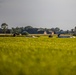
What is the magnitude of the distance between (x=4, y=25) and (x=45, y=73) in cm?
16357

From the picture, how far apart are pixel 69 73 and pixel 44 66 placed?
31.6 inches

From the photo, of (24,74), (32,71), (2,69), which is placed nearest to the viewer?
(24,74)

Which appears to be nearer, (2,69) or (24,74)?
(24,74)

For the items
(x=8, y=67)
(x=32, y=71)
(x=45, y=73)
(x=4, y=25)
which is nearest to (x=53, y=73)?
(x=45, y=73)

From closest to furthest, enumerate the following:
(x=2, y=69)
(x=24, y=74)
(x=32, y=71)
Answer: (x=24, y=74) < (x=32, y=71) < (x=2, y=69)

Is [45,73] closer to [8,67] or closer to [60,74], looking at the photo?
[60,74]

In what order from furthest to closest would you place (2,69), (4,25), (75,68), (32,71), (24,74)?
(4,25)
(75,68)
(2,69)
(32,71)
(24,74)

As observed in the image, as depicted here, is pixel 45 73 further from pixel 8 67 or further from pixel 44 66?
pixel 8 67

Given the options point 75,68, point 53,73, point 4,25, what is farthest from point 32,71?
point 4,25

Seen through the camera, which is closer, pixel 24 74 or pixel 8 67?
pixel 24 74

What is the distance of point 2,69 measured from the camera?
5996 mm

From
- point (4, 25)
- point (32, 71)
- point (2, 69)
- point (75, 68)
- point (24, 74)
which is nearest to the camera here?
point (24, 74)

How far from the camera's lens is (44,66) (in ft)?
20.5

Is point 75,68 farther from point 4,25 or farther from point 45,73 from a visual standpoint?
point 4,25
